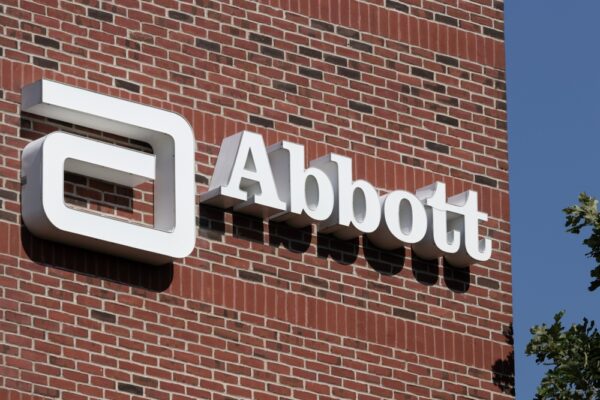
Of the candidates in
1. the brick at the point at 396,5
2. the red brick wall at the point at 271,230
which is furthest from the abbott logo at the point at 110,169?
the brick at the point at 396,5

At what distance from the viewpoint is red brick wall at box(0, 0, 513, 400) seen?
1630 centimetres

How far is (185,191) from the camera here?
17.0 meters

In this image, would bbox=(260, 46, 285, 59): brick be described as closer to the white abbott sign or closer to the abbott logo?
the white abbott sign

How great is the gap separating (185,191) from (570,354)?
5.97m

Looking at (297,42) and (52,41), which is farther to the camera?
(297,42)

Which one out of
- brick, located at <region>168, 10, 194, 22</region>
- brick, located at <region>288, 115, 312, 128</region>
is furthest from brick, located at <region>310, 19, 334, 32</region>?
brick, located at <region>168, 10, 194, 22</region>

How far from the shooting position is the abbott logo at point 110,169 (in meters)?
16.2

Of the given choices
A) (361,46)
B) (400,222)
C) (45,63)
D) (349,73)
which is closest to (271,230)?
(400,222)

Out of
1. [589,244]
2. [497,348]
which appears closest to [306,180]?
[497,348]

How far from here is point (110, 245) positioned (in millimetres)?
16469

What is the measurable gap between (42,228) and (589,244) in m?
7.71

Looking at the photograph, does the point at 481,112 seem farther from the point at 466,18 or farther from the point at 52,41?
the point at 52,41

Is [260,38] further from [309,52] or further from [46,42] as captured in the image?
[46,42]

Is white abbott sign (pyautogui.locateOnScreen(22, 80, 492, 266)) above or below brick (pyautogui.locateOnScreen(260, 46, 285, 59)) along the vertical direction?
below
